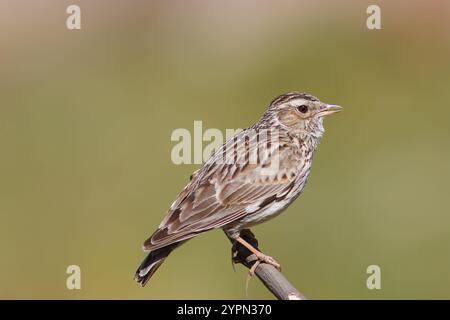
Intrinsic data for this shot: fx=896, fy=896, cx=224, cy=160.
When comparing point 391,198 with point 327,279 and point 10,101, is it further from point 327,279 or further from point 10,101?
point 10,101

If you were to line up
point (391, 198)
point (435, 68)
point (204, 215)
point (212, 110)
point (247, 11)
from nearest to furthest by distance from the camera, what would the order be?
point (204, 215), point (391, 198), point (212, 110), point (435, 68), point (247, 11)

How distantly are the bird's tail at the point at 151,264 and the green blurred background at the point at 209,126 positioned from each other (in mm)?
4971

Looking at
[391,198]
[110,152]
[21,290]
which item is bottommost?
[21,290]

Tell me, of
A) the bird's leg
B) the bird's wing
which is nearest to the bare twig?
the bird's leg

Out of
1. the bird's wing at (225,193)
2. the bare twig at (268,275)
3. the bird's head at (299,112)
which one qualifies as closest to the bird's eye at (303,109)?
the bird's head at (299,112)

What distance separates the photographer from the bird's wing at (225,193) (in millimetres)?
8430

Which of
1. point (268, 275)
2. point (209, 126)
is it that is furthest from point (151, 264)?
point (209, 126)

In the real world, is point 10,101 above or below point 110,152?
above

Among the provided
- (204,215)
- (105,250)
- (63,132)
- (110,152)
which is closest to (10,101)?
(63,132)

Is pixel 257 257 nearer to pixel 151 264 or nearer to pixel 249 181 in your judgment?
pixel 249 181

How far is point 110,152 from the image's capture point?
1775 centimetres

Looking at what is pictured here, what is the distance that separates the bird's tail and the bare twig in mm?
864

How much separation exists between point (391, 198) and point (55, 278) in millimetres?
6297

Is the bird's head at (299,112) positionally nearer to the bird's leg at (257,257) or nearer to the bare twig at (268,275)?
the bare twig at (268,275)
